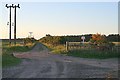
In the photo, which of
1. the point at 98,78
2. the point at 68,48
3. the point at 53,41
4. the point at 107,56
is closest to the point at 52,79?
the point at 98,78

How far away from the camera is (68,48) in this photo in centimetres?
3594

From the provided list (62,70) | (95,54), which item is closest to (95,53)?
(95,54)

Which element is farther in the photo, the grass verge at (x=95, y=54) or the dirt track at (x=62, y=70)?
the grass verge at (x=95, y=54)

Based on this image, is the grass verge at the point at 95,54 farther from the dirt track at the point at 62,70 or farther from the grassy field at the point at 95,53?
the dirt track at the point at 62,70

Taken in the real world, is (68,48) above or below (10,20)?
below

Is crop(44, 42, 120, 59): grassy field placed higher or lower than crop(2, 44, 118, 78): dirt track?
higher

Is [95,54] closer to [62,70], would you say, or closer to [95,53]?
[95,53]

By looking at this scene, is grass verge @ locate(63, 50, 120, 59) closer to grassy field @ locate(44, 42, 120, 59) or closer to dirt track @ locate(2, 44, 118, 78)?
grassy field @ locate(44, 42, 120, 59)

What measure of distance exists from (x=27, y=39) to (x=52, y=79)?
212 ft

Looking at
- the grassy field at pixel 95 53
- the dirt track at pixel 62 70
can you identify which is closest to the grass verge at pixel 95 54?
the grassy field at pixel 95 53

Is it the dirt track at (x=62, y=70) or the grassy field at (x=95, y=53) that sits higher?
the grassy field at (x=95, y=53)

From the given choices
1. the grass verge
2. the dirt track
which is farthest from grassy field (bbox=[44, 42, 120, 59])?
the dirt track

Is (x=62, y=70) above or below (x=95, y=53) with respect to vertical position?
below

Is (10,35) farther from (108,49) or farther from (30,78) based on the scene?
(30,78)
